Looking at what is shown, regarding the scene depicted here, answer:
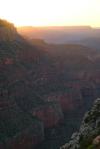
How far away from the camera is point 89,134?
22281 millimetres

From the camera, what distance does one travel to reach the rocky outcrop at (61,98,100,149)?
20.9 meters

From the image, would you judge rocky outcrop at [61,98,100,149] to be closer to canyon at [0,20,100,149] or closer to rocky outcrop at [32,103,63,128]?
canyon at [0,20,100,149]

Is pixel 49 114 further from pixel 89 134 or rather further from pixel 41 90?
pixel 89 134

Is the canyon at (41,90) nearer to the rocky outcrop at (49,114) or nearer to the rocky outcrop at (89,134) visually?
the rocky outcrop at (49,114)

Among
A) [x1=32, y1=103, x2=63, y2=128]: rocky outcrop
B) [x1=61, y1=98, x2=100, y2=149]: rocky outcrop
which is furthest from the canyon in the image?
[x1=61, y1=98, x2=100, y2=149]: rocky outcrop

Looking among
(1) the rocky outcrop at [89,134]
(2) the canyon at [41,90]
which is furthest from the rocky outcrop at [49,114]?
(1) the rocky outcrop at [89,134]

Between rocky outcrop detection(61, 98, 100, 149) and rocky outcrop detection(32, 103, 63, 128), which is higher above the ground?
rocky outcrop detection(61, 98, 100, 149)

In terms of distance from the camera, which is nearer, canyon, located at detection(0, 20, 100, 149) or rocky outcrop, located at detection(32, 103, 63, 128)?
canyon, located at detection(0, 20, 100, 149)

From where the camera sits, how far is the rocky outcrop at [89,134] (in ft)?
68.6

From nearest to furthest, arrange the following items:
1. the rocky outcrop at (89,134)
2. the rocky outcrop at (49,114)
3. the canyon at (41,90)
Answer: the rocky outcrop at (89,134) < the canyon at (41,90) < the rocky outcrop at (49,114)

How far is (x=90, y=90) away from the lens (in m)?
98.8

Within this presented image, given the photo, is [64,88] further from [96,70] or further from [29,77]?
[96,70]

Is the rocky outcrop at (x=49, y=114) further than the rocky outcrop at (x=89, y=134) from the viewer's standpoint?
Yes

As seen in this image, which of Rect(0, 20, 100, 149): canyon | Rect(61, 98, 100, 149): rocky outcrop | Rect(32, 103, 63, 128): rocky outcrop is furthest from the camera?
Rect(32, 103, 63, 128): rocky outcrop
